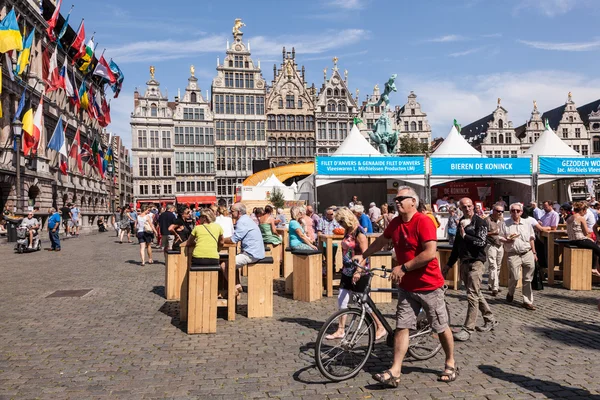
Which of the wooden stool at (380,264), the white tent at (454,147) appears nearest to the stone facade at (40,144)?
the white tent at (454,147)

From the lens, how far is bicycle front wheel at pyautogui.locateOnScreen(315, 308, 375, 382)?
439 cm

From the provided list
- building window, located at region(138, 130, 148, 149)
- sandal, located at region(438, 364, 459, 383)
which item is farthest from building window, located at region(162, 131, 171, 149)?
sandal, located at region(438, 364, 459, 383)

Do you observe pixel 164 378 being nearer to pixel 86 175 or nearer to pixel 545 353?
pixel 545 353

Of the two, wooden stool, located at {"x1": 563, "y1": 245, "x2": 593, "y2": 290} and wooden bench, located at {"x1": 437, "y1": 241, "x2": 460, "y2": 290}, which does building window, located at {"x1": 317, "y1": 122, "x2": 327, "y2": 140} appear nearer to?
wooden bench, located at {"x1": 437, "y1": 241, "x2": 460, "y2": 290}

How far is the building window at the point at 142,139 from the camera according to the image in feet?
171

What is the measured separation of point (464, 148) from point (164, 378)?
23495 millimetres

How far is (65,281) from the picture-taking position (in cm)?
1059

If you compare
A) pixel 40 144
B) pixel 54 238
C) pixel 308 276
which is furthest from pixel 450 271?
pixel 40 144

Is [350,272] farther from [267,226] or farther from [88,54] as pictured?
[88,54]

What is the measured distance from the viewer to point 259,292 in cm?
719

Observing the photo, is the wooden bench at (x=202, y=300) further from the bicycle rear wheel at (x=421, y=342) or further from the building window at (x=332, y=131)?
the building window at (x=332, y=131)

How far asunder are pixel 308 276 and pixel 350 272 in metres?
2.65

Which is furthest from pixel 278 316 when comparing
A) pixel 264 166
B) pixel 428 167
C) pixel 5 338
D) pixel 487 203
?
pixel 264 166

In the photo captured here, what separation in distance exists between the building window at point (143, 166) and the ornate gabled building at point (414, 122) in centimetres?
2971
